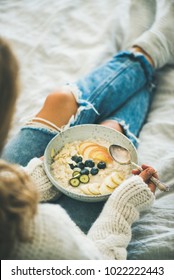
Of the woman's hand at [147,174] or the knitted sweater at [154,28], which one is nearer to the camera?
the woman's hand at [147,174]

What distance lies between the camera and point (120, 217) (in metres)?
0.74

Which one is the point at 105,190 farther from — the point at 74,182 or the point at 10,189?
the point at 10,189

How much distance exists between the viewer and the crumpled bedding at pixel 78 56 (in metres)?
0.92

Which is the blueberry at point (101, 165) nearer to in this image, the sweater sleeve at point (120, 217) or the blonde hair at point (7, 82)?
the sweater sleeve at point (120, 217)

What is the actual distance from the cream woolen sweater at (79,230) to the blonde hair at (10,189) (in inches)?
0.8

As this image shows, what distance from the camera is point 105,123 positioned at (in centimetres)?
102

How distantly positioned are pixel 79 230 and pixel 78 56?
0.80 m

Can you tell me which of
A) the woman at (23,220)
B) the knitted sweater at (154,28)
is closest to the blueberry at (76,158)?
the woman at (23,220)

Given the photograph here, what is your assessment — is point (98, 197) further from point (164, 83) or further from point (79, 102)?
point (164, 83)

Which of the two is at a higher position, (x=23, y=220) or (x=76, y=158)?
(x=23, y=220)

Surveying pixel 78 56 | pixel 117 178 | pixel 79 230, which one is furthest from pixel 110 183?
pixel 78 56

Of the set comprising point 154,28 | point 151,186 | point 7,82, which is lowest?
point 151,186

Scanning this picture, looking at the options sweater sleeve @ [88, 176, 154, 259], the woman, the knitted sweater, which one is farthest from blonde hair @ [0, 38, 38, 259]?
the knitted sweater

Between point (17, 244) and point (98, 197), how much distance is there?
278mm
